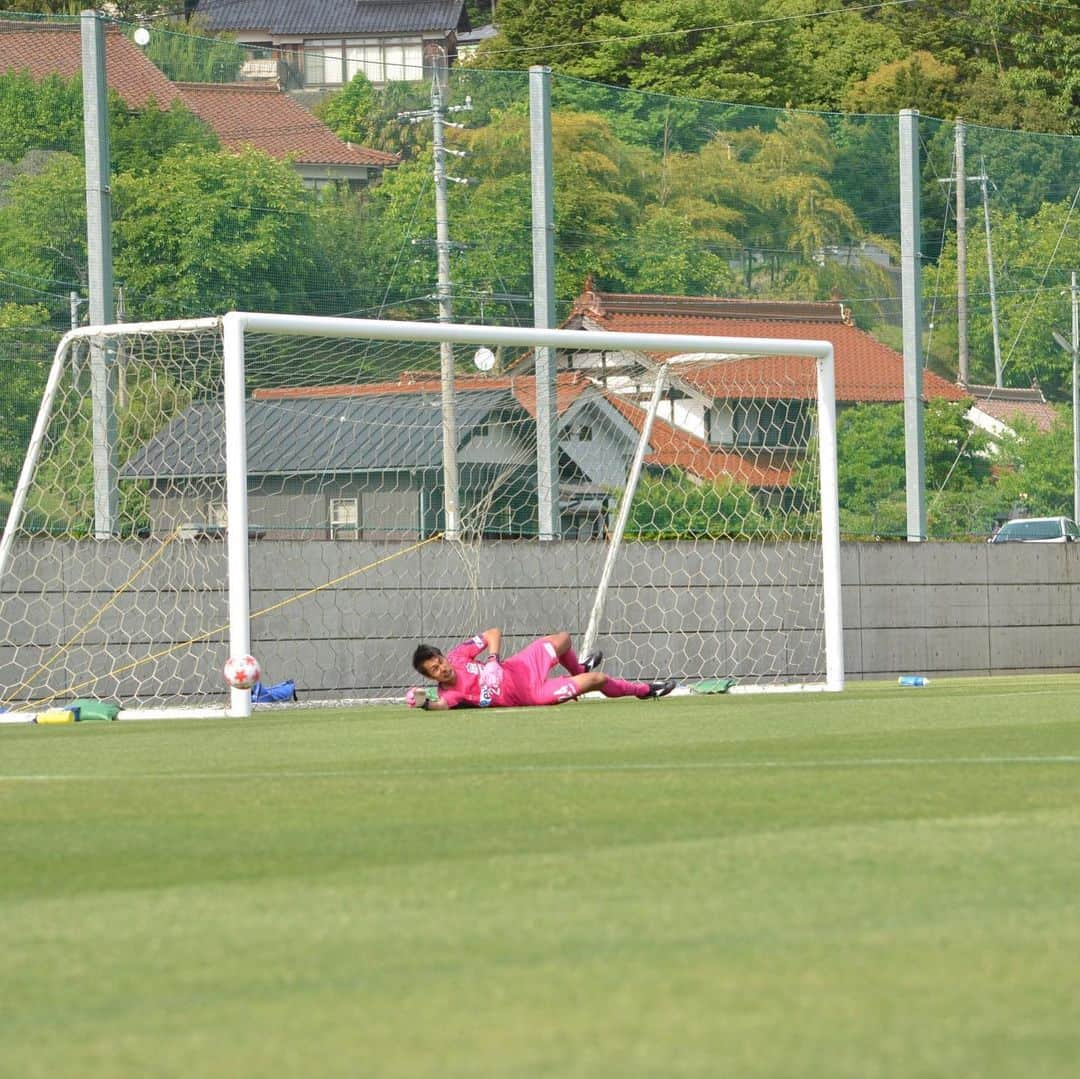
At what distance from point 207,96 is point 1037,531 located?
898 centimetres

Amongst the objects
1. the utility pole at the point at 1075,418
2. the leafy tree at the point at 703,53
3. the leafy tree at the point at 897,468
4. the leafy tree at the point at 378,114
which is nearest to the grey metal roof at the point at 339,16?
the leafy tree at the point at 703,53

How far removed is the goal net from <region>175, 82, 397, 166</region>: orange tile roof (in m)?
1.96

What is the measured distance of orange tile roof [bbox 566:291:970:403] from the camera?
16891mm

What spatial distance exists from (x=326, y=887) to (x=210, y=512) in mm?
11070

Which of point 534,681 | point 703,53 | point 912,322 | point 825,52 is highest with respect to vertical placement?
point 825,52

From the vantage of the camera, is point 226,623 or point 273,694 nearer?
point 273,694

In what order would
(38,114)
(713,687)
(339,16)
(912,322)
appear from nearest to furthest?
1. (713,687)
2. (38,114)
3. (912,322)
4. (339,16)

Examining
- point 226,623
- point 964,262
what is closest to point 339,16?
point 964,262

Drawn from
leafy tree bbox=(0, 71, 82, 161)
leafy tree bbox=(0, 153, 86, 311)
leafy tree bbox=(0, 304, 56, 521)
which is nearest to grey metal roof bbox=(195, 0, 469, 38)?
leafy tree bbox=(0, 71, 82, 161)

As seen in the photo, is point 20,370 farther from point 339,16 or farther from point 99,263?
point 339,16

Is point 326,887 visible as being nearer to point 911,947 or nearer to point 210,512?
point 911,947

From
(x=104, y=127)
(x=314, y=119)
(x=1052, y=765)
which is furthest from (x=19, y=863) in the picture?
(x=314, y=119)

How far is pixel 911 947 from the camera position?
3326mm

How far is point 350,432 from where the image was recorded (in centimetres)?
1584
